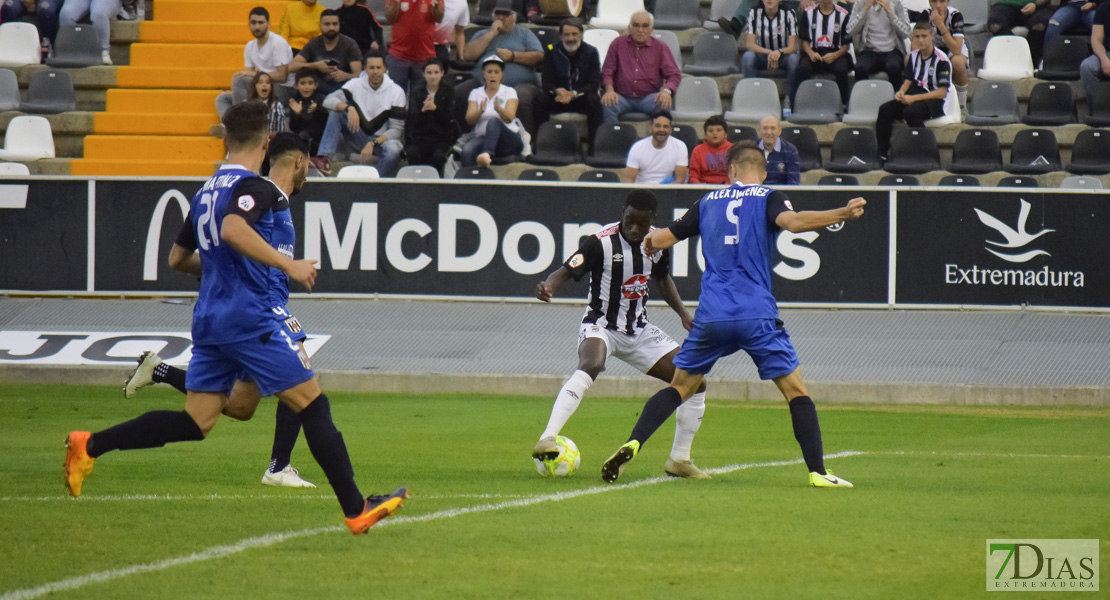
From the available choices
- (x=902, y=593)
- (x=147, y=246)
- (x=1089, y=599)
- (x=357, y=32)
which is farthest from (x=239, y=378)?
(x=357, y=32)

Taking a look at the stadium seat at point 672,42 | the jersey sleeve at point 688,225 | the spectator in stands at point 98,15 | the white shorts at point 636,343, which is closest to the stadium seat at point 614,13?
the stadium seat at point 672,42

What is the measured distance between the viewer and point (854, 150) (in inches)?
719

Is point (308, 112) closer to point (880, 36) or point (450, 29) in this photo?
point (450, 29)

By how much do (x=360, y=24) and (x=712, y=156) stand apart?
21.7 ft

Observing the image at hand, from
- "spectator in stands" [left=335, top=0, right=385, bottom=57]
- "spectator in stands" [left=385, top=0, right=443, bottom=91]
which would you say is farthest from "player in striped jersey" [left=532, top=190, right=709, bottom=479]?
"spectator in stands" [left=335, top=0, right=385, bottom=57]

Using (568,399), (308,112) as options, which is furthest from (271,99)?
(568,399)

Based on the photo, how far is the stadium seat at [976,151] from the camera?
17953mm

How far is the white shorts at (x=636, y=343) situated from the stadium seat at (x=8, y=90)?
14903mm

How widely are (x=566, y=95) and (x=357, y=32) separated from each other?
12.0 feet

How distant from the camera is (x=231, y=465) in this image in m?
9.33

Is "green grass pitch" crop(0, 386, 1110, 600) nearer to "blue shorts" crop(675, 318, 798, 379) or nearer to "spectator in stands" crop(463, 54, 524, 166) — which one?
"blue shorts" crop(675, 318, 798, 379)

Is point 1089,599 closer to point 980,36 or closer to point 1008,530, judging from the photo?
point 1008,530

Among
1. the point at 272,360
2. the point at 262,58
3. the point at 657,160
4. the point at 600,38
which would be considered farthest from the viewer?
the point at 600,38

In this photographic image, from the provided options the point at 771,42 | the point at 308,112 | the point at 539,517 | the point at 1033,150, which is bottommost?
the point at 539,517
